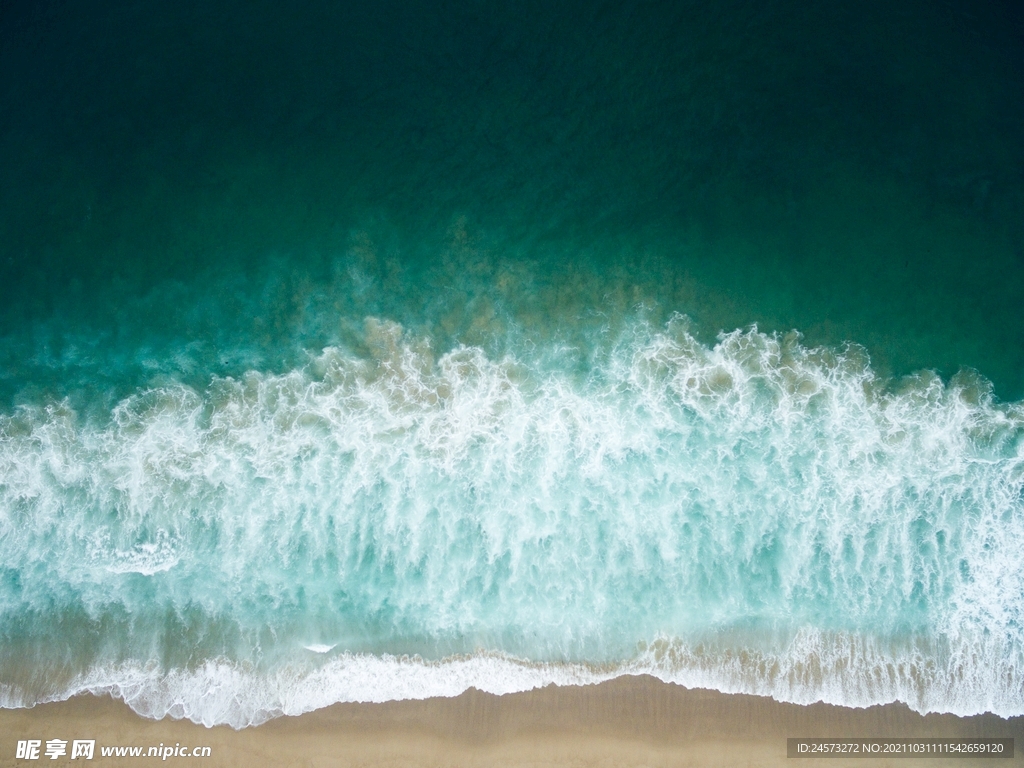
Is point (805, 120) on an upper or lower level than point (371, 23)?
lower

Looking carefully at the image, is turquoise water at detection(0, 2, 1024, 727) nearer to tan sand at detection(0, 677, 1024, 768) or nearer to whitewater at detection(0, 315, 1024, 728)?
whitewater at detection(0, 315, 1024, 728)

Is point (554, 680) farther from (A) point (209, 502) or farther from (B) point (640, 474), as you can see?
(A) point (209, 502)

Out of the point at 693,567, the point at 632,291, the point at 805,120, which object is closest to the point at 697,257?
the point at 632,291

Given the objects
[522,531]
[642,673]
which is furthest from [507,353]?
[642,673]

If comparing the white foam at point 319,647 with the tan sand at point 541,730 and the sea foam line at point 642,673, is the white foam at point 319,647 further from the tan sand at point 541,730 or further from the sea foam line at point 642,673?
the tan sand at point 541,730

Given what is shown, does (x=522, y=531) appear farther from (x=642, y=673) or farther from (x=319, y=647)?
(x=319, y=647)

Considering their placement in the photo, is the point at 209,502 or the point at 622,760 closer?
the point at 622,760

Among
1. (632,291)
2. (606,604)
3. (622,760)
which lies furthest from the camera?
(632,291)

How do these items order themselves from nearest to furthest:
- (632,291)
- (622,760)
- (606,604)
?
(622,760) → (606,604) → (632,291)

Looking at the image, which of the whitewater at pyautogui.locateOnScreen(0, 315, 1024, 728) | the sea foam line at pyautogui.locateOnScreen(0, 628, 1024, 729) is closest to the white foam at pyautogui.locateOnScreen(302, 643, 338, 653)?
the whitewater at pyautogui.locateOnScreen(0, 315, 1024, 728)
